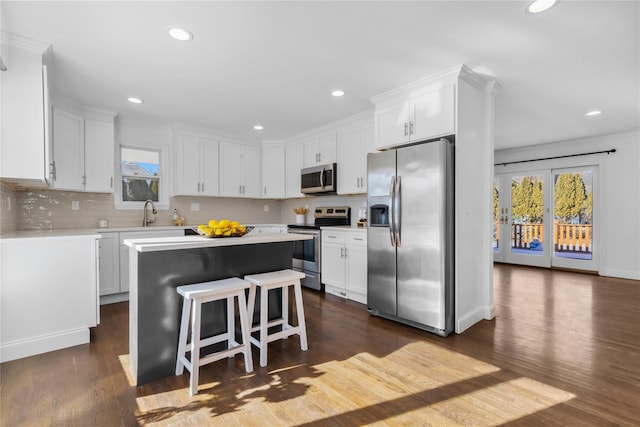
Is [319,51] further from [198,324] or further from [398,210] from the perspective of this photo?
[198,324]

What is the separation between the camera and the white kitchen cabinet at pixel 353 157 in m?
4.21

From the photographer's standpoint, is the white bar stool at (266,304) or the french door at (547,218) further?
the french door at (547,218)

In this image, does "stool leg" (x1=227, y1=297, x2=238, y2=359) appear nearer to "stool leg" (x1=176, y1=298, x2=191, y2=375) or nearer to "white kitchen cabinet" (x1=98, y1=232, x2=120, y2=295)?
"stool leg" (x1=176, y1=298, x2=191, y2=375)

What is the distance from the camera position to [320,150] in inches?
193

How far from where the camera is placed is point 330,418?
1.75m

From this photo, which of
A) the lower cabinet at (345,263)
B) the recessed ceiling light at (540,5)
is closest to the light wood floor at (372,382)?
the lower cabinet at (345,263)

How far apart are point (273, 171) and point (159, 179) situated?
6.00ft

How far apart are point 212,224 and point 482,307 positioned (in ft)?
9.46

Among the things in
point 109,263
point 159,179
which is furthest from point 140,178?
point 109,263

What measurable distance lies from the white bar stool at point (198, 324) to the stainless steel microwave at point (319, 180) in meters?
2.54

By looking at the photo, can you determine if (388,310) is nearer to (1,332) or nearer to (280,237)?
(280,237)

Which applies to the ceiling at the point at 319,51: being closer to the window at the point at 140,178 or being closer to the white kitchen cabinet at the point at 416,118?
the white kitchen cabinet at the point at 416,118

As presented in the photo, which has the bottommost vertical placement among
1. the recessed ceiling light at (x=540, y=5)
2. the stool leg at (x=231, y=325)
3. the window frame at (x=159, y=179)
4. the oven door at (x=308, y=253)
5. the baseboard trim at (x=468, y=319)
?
the baseboard trim at (x=468, y=319)

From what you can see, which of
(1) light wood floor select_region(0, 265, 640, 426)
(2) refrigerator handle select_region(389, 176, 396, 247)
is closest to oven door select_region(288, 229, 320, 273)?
(1) light wood floor select_region(0, 265, 640, 426)
